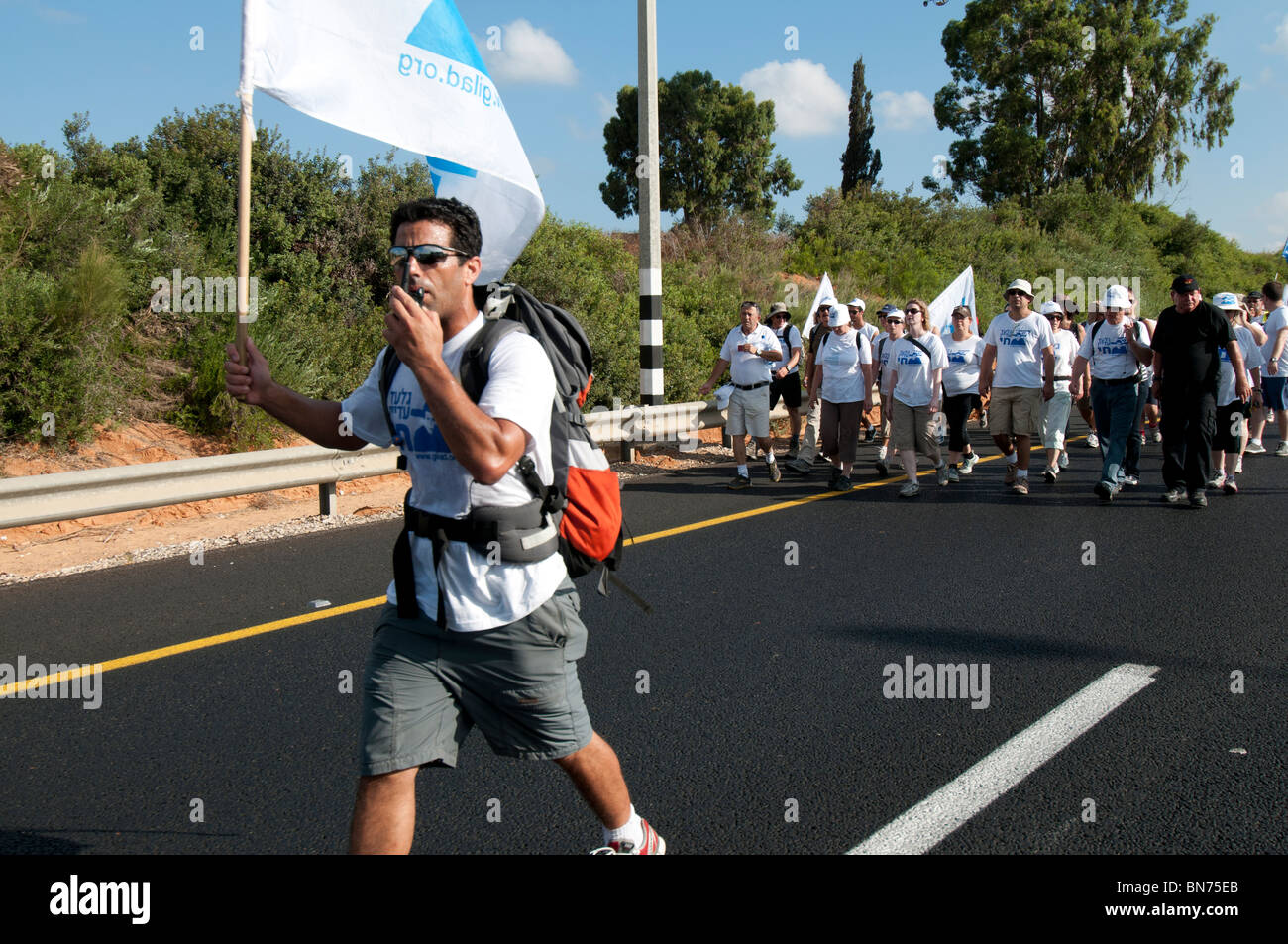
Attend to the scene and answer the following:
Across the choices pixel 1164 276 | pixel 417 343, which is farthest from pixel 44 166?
pixel 1164 276

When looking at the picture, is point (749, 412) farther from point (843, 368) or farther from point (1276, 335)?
point (1276, 335)

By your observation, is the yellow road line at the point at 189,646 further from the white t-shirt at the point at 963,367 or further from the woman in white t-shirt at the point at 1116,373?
the white t-shirt at the point at 963,367

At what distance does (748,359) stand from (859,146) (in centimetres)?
4778

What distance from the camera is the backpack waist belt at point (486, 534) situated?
2.72m

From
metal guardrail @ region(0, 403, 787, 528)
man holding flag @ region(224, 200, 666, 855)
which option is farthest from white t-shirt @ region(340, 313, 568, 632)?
metal guardrail @ region(0, 403, 787, 528)

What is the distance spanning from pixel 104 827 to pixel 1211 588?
609cm

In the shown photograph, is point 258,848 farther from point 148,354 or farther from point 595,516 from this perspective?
point 148,354

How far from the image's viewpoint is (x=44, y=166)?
13.8 m

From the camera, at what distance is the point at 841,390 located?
11102 millimetres

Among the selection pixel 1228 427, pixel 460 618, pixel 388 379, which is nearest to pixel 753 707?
pixel 460 618

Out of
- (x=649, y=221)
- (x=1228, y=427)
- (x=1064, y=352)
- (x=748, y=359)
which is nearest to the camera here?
(x=1228, y=427)

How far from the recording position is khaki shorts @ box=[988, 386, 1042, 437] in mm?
10844

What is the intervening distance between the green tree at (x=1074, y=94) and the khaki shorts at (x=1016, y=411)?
1760 inches

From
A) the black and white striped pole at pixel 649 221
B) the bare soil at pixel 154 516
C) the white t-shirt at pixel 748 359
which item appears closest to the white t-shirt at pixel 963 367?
the white t-shirt at pixel 748 359
